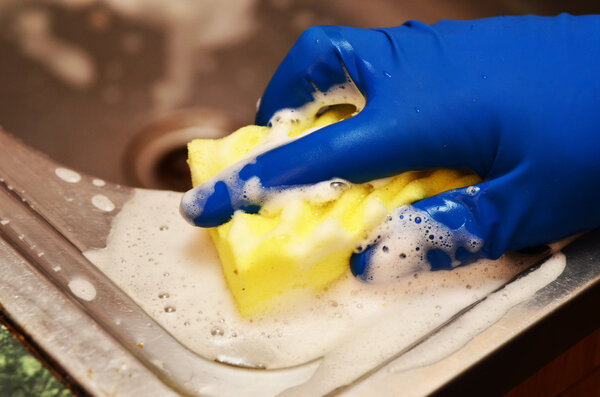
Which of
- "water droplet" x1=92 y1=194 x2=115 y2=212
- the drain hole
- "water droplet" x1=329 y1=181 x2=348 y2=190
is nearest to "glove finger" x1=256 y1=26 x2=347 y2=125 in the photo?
"water droplet" x1=329 y1=181 x2=348 y2=190

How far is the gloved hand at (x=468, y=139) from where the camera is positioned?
1.99 ft

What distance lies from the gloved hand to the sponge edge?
0.06 ft

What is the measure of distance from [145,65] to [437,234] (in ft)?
2.41

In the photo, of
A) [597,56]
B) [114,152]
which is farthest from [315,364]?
[114,152]

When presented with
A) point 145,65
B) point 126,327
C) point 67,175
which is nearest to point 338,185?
point 126,327

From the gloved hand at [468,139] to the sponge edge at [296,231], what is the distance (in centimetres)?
2

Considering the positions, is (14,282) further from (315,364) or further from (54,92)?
(54,92)

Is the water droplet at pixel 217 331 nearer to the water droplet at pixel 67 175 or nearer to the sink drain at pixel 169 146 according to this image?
the water droplet at pixel 67 175

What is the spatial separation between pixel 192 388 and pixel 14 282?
20cm

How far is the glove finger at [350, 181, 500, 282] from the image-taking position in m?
0.62

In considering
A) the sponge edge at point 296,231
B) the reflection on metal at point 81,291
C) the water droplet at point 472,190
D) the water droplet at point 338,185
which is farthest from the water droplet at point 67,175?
the water droplet at point 472,190

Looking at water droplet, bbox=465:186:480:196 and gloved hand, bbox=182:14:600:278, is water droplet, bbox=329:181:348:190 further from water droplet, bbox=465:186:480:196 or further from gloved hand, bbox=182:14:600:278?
water droplet, bbox=465:186:480:196

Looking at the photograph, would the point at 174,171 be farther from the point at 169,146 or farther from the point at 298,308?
the point at 298,308

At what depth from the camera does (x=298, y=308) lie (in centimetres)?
64
